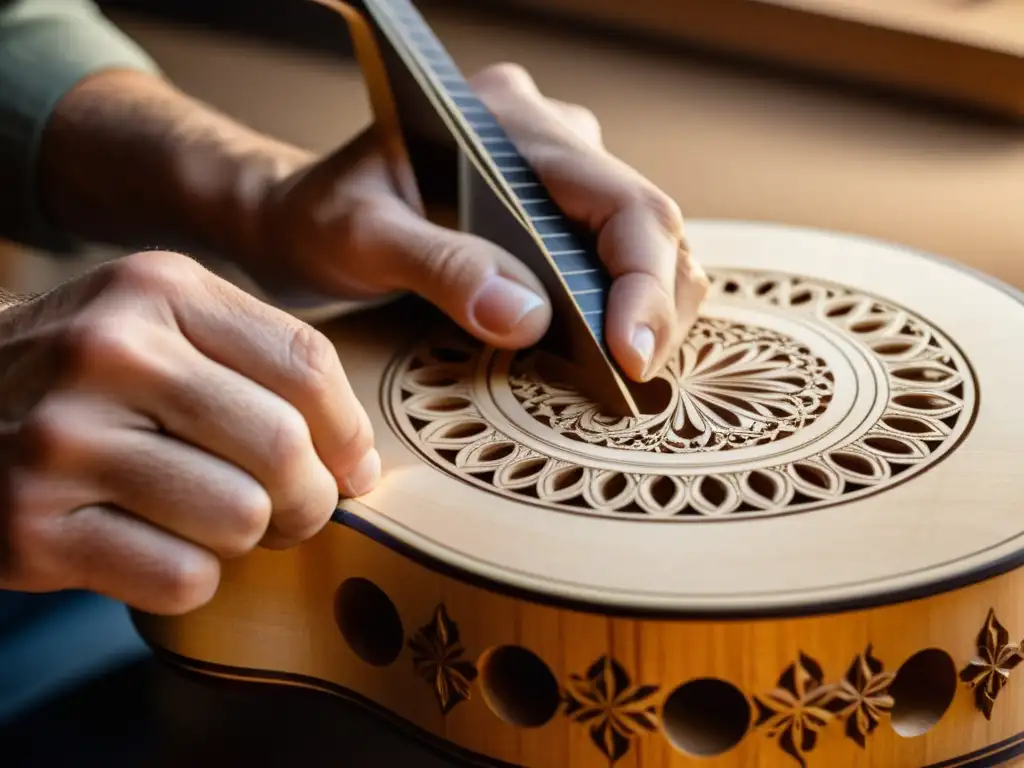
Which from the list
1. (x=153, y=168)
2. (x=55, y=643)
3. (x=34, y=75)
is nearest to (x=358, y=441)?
(x=55, y=643)

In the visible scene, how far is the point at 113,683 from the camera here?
759 mm

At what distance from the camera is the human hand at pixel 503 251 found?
28.0 inches

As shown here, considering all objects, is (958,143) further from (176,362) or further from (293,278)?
(176,362)

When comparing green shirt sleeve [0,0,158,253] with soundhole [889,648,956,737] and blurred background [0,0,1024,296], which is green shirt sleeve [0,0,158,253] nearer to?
blurred background [0,0,1024,296]

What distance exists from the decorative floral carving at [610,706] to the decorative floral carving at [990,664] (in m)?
0.15

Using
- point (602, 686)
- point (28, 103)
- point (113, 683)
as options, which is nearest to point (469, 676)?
point (602, 686)

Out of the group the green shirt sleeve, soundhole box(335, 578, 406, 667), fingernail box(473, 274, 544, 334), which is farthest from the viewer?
the green shirt sleeve

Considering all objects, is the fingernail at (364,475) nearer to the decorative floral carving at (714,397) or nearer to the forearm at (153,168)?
the decorative floral carving at (714,397)

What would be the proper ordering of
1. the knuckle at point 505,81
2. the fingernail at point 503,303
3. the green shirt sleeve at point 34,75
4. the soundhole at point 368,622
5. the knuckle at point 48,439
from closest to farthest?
1. the knuckle at point 48,439
2. the soundhole at point 368,622
3. the fingernail at point 503,303
4. the knuckle at point 505,81
5. the green shirt sleeve at point 34,75

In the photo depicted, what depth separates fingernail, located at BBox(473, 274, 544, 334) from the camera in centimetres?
71

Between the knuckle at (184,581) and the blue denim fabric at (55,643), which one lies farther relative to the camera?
the blue denim fabric at (55,643)

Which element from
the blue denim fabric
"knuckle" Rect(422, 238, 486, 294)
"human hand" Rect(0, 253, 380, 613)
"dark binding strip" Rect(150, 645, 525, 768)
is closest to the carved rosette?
"dark binding strip" Rect(150, 645, 525, 768)

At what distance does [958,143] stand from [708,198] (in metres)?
0.26

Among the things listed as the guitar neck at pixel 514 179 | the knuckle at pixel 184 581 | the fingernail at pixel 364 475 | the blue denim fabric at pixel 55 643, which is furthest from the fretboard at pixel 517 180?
the blue denim fabric at pixel 55 643
